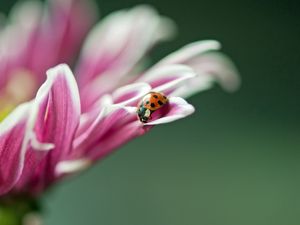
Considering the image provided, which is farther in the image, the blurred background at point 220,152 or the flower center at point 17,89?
the blurred background at point 220,152

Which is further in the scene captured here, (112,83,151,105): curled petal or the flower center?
the flower center

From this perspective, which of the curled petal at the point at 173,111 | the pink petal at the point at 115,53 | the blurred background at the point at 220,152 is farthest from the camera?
the blurred background at the point at 220,152

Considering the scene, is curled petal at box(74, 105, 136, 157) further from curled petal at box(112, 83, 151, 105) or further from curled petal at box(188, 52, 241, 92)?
curled petal at box(188, 52, 241, 92)

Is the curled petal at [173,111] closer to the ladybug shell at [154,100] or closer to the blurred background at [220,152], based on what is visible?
the ladybug shell at [154,100]

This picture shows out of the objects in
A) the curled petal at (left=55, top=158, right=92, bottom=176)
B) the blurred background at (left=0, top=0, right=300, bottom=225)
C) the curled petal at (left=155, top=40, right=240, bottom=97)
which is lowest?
the blurred background at (left=0, top=0, right=300, bottom=225)

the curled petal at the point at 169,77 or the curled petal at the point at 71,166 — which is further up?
the curled petal at the point at 169,77

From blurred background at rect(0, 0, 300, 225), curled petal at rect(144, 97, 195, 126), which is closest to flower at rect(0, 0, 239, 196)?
curled petal at rect(144, 97, 195, 126)

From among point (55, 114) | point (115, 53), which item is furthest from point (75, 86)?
point (115, 53)

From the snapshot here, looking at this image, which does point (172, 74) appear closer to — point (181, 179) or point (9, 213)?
point (9, 213)

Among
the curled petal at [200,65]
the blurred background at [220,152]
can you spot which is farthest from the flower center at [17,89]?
the blurred background at [220,152]
